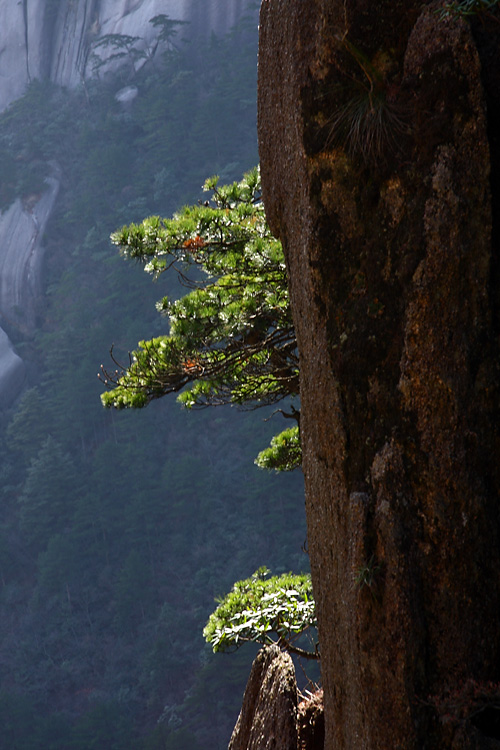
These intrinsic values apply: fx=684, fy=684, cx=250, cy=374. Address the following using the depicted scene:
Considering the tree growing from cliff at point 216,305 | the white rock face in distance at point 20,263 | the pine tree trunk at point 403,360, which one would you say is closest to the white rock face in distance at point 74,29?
the white rock face in distance at point 20,263

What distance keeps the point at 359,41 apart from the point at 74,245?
94.0 ft

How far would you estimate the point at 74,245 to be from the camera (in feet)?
94.9

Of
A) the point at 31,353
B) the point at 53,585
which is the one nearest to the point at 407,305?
the point at 53,585

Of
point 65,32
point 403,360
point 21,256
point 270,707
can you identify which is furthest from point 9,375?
point 403,360

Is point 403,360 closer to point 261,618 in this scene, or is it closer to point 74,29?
point 261,618

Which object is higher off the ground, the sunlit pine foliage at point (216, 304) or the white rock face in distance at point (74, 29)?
the white rock face in distance at point (74, 29)

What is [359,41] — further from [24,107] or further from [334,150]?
[24,107]

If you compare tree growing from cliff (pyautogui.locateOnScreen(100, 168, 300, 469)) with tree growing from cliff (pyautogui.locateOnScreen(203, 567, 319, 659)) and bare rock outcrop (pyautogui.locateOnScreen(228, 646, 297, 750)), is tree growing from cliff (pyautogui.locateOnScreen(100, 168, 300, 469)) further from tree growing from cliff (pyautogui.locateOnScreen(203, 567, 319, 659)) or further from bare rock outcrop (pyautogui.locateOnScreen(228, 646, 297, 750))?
bare rock outcrop (pyautogui.locateOnScreen(228, 646, 297, 750))

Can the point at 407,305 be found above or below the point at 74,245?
below

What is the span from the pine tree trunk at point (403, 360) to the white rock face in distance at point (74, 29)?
107 ft

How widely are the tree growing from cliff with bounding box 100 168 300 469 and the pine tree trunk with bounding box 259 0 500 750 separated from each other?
4.54 feet

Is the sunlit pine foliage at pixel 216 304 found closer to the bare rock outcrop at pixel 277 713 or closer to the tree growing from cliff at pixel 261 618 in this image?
the tree growing from cliff at pixel 261 618

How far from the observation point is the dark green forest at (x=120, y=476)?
60.8 ft

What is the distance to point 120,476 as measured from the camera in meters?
23.5
